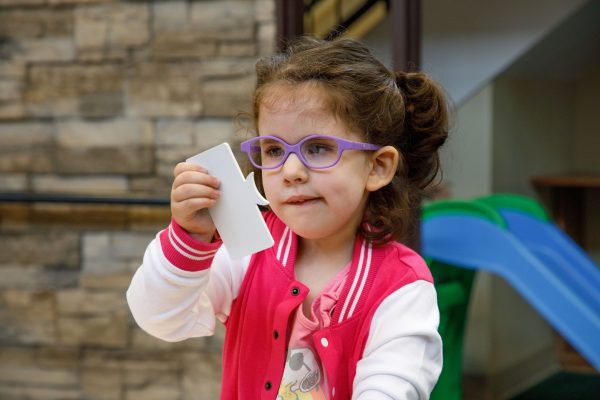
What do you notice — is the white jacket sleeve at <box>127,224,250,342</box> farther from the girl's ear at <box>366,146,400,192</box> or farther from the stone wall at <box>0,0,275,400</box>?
the stone wall at <box>0,0,275,400</box>

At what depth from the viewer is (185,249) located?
1.15 metres

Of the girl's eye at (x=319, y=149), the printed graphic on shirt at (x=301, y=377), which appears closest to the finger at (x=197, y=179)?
the girl's eye at (x=319, y=149)

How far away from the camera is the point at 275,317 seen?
1.20 metres

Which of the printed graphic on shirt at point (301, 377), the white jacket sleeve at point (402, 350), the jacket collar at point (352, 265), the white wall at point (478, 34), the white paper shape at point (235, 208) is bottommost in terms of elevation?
the printed graphic on shirt at point (301, 377)

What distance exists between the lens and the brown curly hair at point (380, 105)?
1.18 m

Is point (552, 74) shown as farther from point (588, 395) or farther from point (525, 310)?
point (588, 395)

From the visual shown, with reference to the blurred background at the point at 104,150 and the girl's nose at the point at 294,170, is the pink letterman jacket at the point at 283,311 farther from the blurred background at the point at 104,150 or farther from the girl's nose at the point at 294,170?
the blurred background at the point at 104,150

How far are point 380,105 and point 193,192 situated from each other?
1.00 ft

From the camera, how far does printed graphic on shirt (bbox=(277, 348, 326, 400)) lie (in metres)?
1.18

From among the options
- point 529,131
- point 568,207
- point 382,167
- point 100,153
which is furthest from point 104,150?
point 568,207

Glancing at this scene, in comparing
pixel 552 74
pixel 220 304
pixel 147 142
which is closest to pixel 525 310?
pixel 552 74

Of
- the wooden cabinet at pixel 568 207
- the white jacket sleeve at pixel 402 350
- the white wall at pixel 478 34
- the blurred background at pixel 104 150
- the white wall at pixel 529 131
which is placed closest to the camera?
the white jacket sleeve at pixel 402 350

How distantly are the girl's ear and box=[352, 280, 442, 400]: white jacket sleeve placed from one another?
155mm

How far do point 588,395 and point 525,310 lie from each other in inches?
19.3
